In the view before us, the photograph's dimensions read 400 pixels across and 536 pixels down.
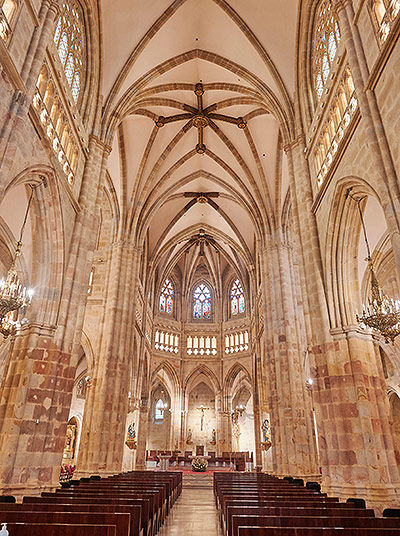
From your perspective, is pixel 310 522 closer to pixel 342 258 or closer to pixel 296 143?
pixel 342 258

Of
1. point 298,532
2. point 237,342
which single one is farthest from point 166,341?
point 298,532

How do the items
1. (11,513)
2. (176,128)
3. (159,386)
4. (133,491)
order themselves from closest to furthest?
(11,513), (133,491), (176,128), (159,386)

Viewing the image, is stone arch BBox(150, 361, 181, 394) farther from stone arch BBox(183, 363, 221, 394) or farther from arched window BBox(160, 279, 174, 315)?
arched window BBox(160, 279, 174, 315)

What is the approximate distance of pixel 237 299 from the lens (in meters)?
35.1

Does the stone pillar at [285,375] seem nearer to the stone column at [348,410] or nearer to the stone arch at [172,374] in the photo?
the stone column at [348,410]

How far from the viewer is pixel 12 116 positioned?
7754mm

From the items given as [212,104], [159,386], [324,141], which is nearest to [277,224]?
[212,104]

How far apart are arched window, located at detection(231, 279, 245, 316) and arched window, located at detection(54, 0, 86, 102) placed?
24061 millimetres

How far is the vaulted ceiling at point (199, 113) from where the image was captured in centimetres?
1489

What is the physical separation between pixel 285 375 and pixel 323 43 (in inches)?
508

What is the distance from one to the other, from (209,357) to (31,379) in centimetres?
2482

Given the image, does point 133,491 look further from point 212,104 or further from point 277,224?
point 212,104

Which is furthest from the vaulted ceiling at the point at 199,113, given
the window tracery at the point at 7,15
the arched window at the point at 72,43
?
the window tracery at the point at 7,15

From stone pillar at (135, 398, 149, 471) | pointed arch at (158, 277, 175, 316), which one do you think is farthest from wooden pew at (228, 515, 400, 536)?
pointed arch at (158, 277, 175, 316)
